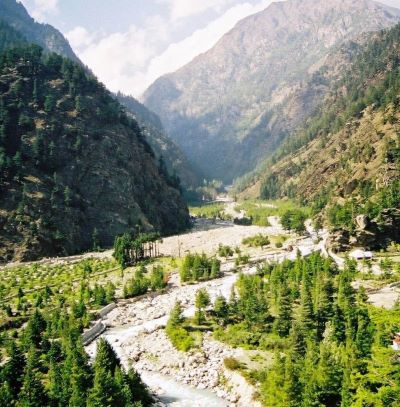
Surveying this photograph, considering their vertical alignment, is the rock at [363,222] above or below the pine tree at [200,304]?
above

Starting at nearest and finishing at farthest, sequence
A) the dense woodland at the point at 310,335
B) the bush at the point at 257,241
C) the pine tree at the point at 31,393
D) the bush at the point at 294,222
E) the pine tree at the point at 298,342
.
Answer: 1. the dense woodland at the point at 310,335
2. the pine tree at the point at 31,393
3. the pine tree at the point at 298,342
4. the bush at the point at 257,241
5. the bush at the point at 294,222

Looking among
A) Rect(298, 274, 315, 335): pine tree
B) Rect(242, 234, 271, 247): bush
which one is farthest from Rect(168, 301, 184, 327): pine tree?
Rect(242, 234, 271, 247): bush

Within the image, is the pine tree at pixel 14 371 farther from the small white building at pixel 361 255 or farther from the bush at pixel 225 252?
the bush at pixel 225 252

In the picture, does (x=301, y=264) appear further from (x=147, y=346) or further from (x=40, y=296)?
(x=40, y=296)

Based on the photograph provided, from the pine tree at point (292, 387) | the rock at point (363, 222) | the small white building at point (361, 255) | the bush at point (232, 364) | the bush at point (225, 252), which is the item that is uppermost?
the rock at point (363, 222)

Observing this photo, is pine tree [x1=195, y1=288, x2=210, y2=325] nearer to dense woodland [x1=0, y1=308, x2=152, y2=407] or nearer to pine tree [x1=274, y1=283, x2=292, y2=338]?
pine tree [x1=274, y1=283, x2=292, y2=338]

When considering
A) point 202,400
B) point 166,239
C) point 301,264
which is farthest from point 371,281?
point 166,239

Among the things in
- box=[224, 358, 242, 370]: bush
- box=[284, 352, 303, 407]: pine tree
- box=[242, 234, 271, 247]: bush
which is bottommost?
box=[224, 358, 242, 370]: bush

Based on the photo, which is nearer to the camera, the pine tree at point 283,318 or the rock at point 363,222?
the pine tree at point 283,318

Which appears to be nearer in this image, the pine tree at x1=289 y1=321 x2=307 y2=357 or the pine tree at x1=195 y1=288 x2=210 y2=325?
the pine tree at x1=289 y1=321 x2=307 y2=357

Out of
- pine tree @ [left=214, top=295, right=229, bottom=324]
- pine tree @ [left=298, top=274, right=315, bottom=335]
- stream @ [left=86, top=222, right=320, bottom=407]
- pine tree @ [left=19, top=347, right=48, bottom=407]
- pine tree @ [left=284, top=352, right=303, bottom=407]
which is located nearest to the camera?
pine tree @ [left=19, top=347, right=48, bottom=407]

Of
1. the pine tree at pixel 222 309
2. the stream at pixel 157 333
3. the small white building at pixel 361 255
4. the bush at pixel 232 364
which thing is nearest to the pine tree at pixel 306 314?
the bush at pixel 232 364

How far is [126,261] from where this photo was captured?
443 ft

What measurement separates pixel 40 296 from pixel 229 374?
5043 centimetres
